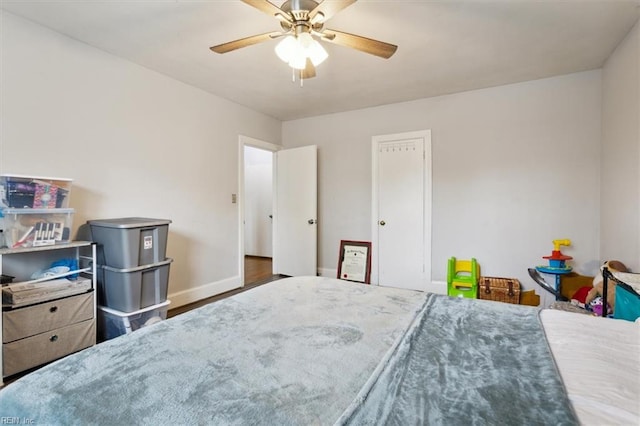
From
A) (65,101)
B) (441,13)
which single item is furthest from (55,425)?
(441,13)

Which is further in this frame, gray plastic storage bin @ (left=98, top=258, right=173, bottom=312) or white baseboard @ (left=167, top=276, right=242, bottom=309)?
white baseboard @ (left=167, top=276, right=242, bottom=309)

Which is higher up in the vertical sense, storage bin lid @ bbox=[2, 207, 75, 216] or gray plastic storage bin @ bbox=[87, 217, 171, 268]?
storage bin lid @ bbox=[2, 207, 75, 216]

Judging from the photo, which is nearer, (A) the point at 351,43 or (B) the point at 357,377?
(B) the point at 357,377

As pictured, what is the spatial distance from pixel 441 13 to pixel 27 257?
11.0 ft

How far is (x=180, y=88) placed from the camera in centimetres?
308

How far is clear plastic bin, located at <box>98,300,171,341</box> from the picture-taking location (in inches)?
87.4

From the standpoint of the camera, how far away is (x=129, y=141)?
267 cm

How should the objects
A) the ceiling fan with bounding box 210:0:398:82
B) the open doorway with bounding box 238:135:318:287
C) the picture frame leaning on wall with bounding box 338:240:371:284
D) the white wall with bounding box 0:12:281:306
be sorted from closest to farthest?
the ceiling fan with bounding box 210:0:398:82
the white wall with bounding box 0:12:281:306
the picture frame leaning on wall with bounding box 338:240:371:284
the open doorway with bounding box 238:135:318:287

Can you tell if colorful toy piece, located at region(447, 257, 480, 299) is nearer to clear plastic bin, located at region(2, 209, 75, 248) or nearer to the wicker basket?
the wicker basket

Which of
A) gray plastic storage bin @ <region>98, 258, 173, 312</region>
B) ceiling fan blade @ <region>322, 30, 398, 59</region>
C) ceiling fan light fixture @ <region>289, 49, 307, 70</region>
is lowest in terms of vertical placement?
gray plastic storage bin @ <region>98, 258, 173, 312</region>

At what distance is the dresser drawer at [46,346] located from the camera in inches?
70.7

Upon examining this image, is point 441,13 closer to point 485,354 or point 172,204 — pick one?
point 485,354

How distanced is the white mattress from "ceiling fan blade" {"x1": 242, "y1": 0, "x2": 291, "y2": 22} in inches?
73.7

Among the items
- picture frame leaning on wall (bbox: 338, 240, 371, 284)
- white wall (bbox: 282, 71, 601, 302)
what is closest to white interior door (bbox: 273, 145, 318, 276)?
picture frame leaning on wall (bbox: 338, 240, 371, 284)
